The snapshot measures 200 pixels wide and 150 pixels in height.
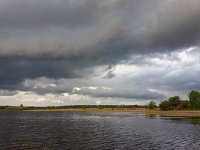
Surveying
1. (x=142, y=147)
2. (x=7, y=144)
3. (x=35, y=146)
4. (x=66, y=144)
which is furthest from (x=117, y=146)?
(x=7, y=144)

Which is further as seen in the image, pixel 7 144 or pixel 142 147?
pixel 7 144

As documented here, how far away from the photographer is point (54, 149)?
55125 mm

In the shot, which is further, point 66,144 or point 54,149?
point 66,144

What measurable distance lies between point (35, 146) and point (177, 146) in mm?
26870

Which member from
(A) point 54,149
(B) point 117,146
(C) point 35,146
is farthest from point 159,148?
(C) point 35,146

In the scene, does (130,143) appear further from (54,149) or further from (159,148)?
(54,149)

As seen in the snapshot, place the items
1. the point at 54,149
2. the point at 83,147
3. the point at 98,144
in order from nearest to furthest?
the point at 54,149 → the point at 83,147 → the point at 98,144

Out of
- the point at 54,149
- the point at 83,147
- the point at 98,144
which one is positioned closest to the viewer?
the point at 54,149

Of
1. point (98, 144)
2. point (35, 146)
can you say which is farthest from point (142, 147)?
point (35, 146)

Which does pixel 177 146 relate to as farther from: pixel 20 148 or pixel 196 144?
pixel 20 148

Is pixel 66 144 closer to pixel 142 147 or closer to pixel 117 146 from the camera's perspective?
pixel 117 146

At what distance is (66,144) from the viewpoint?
63.2 metres

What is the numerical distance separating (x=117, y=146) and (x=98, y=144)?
4.85 metres

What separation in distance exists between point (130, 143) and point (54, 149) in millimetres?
16781
